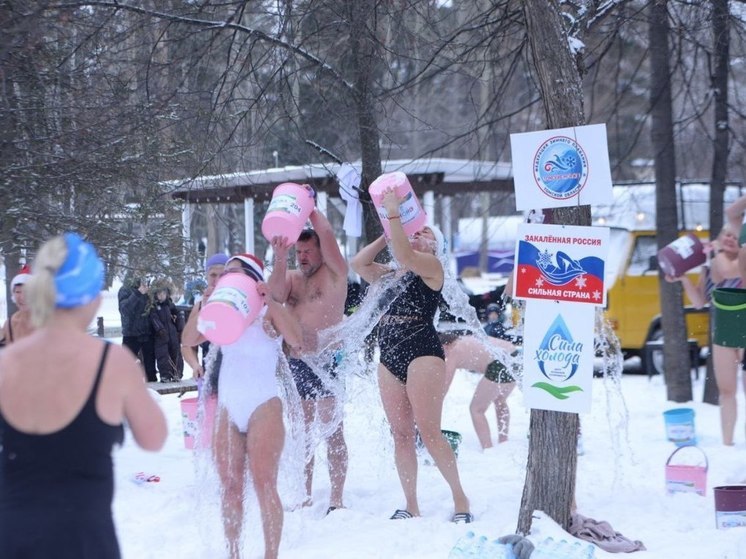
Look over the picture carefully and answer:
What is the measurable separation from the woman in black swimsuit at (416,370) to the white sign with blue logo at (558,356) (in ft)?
2.22

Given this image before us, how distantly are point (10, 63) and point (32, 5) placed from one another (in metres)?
0.59

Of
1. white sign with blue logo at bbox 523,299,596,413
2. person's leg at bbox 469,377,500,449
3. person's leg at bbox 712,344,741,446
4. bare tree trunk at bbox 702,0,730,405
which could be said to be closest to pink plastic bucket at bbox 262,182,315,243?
white sign with blue logo at bbox 523,299,596,413

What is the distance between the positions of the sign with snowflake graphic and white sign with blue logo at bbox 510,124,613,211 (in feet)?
0.50

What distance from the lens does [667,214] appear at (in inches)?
366

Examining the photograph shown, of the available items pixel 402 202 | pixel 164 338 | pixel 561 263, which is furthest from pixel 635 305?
pixel 561 263

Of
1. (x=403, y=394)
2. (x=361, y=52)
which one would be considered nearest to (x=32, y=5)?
(x=361, y=52)

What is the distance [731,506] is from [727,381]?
262 cm

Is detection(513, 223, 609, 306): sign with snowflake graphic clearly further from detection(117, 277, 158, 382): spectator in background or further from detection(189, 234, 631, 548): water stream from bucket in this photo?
detection(117, 277, 158, 382): spectator in background

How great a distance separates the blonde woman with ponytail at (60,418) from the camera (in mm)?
2682

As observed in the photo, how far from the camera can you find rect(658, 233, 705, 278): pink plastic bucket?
715 centimetres

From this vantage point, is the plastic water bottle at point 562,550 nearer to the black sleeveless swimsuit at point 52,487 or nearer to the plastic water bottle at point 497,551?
the plastic water bottle at point 497,551

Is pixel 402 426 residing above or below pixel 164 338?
below

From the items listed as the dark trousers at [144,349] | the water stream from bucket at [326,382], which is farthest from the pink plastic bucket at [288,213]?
the dark trousers at [144,349]

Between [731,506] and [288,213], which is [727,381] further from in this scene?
[288,213]
